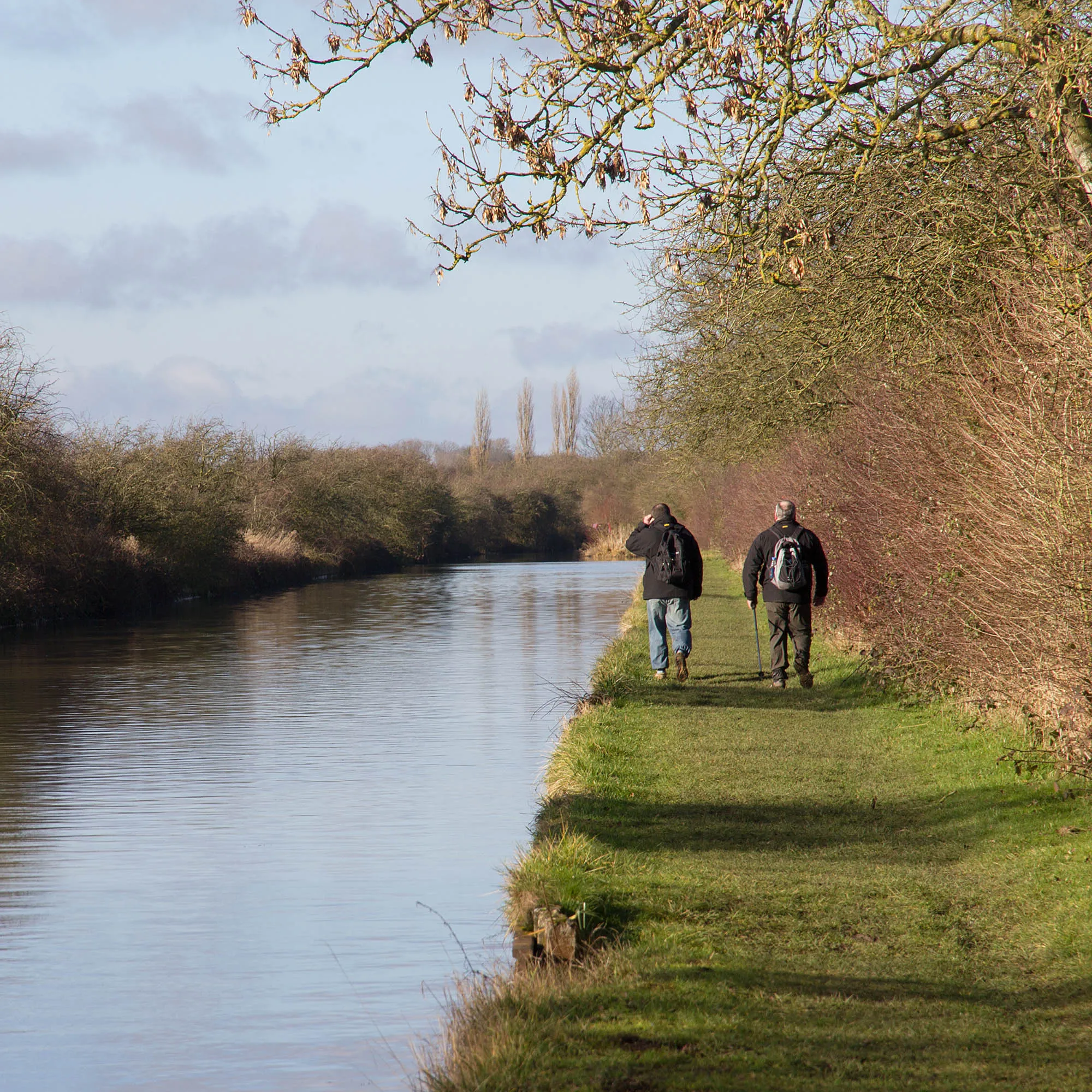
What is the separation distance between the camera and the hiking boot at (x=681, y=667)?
50.5 ft

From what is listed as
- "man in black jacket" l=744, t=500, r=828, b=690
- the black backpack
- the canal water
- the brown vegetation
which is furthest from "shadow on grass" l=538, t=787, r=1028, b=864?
the brown vegetation

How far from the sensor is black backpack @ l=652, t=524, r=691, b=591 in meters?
15.1

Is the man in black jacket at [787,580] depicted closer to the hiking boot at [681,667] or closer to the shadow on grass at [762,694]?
the shadow on grass at [762,694]

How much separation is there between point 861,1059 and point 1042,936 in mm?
1970

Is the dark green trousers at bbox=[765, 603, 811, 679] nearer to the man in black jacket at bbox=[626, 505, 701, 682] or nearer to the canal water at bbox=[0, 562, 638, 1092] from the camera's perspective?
the man in black jacket at bbox=[626, 505, 701, 682]

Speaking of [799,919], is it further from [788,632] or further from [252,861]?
[788,632]

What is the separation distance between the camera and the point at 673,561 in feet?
49.7

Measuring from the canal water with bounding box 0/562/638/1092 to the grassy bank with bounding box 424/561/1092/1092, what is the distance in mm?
771

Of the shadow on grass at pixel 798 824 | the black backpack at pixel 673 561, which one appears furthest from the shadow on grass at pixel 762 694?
the shadow on grass at pixel 798 824

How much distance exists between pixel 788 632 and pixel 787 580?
689 mm

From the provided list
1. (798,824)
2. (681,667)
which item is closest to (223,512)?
(681,667)

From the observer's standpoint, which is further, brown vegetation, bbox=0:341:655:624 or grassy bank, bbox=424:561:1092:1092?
brown vegetation, bbox=0:341:655:624

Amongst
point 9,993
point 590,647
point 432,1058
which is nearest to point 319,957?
point 9,993

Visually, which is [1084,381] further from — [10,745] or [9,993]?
[10,745]
